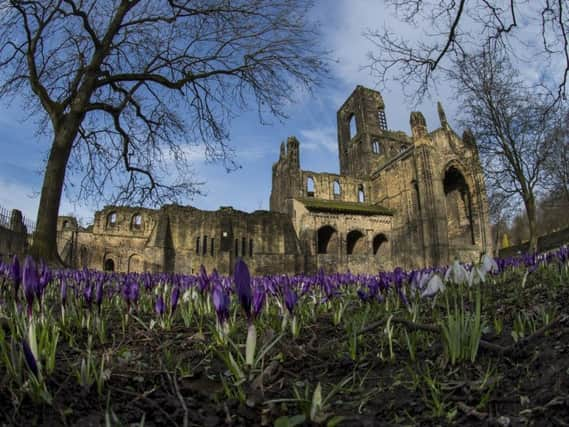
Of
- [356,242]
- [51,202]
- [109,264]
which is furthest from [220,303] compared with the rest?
[109,264]

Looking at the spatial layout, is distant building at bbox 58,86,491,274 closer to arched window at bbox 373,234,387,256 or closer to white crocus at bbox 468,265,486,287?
arched window at bbox 373,234,387,256

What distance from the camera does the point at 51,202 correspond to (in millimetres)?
10477

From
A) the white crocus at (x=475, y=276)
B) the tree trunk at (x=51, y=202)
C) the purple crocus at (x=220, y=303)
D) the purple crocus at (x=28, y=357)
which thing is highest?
the tree trunk at (x=51, y=202)

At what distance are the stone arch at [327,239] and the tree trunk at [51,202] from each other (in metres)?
26.9

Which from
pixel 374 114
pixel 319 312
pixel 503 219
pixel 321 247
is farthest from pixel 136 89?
pixel 374 114

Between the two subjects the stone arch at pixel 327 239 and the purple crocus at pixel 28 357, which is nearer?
the purple crocus at pixel 28 357

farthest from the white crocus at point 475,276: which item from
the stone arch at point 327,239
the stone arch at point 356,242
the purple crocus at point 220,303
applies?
the stone arch at point 356,242

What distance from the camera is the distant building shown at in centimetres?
2736

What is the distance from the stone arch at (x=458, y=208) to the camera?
41.2m

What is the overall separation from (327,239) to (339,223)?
14.7 ft

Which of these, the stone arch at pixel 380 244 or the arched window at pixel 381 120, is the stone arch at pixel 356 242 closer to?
the stone arch at pixel 380 244

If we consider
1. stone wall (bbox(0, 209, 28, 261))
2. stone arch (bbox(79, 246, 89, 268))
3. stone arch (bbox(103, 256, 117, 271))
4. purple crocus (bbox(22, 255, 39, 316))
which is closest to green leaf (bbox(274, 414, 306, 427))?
purple crocus (bbox(22, 255, 39, 316))

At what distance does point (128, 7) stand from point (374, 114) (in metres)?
44.3

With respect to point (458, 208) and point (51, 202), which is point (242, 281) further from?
point (458, 208)
